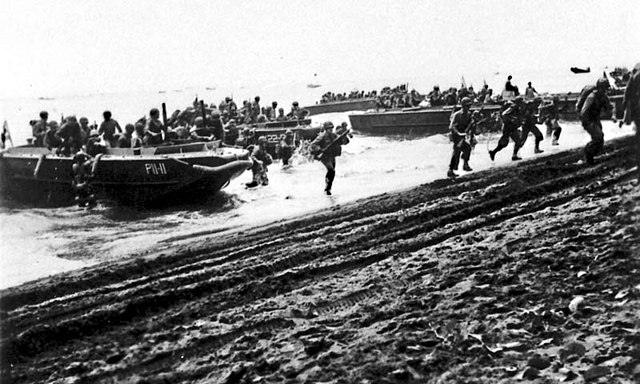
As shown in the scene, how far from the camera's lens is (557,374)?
4906mm

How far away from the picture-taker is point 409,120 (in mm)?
31641

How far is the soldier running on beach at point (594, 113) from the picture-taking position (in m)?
13.3

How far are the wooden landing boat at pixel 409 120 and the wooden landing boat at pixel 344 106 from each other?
7358 millimetres

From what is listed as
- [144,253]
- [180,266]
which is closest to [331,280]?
[180,266]

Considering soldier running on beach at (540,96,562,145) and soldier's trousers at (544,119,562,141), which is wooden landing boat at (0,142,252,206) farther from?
soldier running on beach at (540,96,562,145)

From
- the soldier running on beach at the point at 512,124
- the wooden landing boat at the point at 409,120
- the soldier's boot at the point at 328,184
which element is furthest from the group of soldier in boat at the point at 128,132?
the wooden landing boat at the point at 409,120

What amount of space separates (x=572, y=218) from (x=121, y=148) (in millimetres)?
12621

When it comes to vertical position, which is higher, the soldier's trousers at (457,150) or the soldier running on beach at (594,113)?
the soldier running on beach at (594,113)

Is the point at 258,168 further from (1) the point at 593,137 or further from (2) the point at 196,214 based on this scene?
(1) the point at 593,137

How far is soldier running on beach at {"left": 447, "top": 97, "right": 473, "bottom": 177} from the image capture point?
15430 millimetres

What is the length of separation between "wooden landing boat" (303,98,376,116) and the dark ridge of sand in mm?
32520

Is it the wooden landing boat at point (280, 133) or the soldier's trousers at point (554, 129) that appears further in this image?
the wooden landing boat at point (280, 133)

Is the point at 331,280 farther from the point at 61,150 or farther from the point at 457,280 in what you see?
the point at 61,150

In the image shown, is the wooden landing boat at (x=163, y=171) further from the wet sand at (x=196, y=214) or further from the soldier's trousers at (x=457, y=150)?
the soldier's trousers at (x=457, y=150)
